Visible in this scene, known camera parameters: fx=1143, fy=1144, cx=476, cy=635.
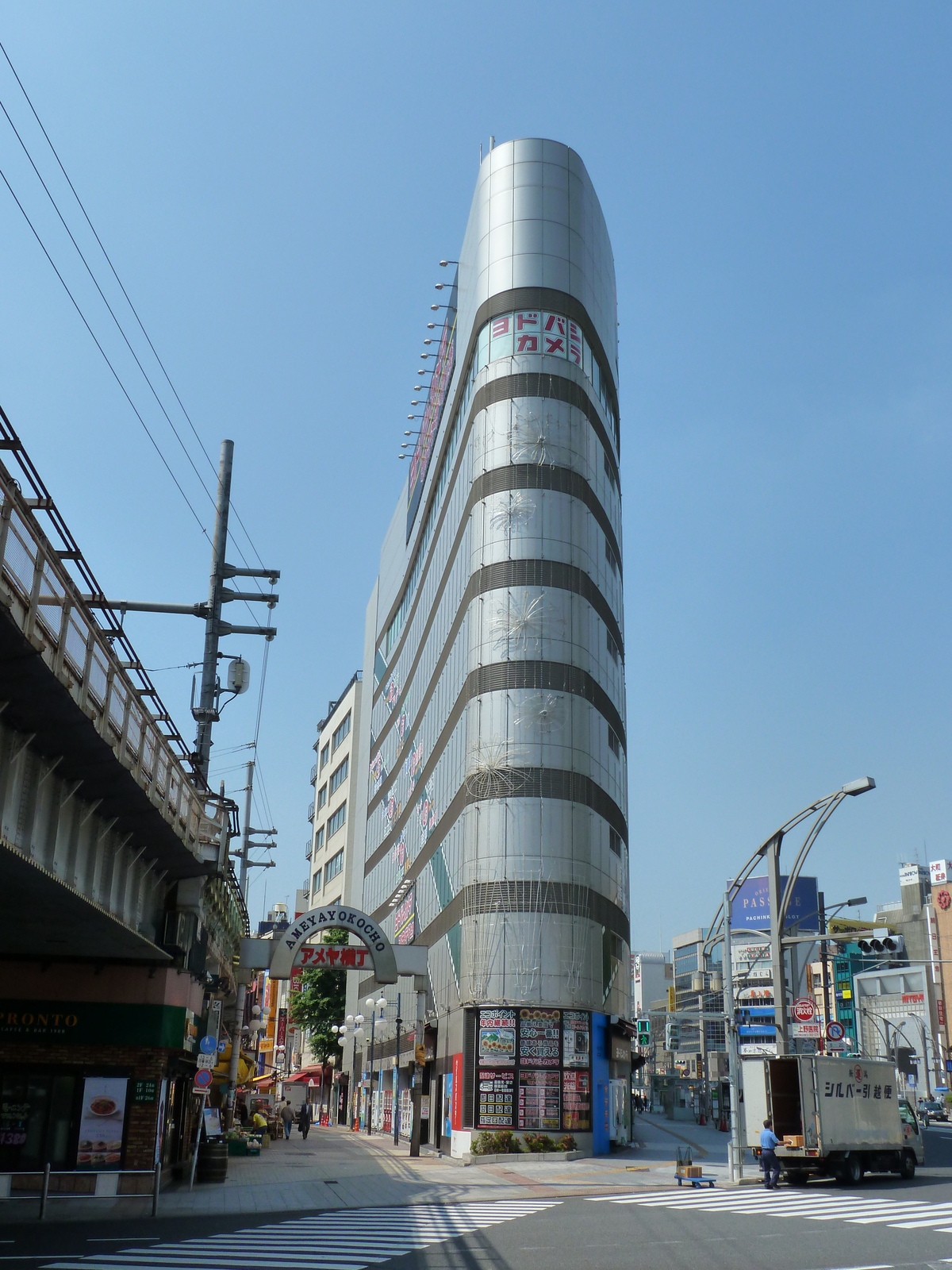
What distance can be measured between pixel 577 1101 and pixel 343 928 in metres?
10.2

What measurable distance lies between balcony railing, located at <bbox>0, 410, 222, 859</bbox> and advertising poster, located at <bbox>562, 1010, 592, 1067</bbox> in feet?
72.6

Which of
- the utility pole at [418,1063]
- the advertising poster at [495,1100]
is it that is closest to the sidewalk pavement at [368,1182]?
the utility pole at [418,1063]

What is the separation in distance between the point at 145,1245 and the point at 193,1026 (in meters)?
14.3

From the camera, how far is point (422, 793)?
5928cm

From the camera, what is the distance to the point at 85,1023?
27.0m

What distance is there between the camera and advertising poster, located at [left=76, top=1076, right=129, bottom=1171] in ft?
85.3

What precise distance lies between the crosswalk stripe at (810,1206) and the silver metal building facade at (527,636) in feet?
49.5

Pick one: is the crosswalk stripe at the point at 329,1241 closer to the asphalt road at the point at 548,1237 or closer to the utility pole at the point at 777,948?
the asphalt road at the point at 548,1237

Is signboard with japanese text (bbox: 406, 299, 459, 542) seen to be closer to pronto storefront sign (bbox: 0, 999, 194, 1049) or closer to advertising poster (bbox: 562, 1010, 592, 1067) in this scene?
advertising poster (bbox: 562, 1010, 592, 1067)

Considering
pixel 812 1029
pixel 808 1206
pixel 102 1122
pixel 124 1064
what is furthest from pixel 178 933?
pixel 812 1029

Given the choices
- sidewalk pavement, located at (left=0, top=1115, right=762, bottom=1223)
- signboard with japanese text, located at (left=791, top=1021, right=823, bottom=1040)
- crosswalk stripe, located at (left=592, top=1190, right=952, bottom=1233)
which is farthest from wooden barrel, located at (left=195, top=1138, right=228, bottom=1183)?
signboard with japanese text, located at (left=791, top=1021, right=823, bottom=1040)

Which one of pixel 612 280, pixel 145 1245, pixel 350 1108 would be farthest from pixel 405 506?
pixel 145 1245

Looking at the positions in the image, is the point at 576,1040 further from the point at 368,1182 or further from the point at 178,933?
the point at 178,933

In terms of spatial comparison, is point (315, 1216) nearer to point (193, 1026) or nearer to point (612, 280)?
point (193, 1026)
